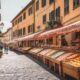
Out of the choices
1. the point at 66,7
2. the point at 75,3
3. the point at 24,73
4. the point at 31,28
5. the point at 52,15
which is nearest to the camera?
the point at 24,73

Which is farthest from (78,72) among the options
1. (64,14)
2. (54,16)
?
A: (54,16)

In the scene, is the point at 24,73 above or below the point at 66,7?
below

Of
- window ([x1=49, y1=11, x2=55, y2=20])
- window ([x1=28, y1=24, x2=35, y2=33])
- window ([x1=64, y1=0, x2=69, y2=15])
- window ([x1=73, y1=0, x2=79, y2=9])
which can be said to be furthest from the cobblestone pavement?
window ([x1=28, y1=24, x2=35, y2=33])

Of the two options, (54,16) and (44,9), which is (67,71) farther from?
(44,9)

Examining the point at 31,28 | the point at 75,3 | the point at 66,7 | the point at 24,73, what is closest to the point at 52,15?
the point at 66,7

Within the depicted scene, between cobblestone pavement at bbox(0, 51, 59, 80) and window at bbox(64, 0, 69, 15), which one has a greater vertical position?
window at bbox(64, 0, 69, 15)

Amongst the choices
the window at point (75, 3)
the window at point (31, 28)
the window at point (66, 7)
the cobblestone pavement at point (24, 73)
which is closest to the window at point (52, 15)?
the window at point (66, 7)

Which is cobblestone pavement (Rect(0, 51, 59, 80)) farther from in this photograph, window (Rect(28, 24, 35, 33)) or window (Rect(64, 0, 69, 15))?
window (Rect(28, 24, 35, 33))

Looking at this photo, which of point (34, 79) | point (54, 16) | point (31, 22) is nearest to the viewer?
point (34, 79)

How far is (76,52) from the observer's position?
1568 cm

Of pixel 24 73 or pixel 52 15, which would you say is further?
pixel 52 15

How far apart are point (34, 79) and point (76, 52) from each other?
285cm

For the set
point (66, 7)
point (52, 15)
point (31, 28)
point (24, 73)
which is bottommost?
point (24, 73)

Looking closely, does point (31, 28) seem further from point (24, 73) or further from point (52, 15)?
point (24, 73)
